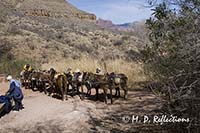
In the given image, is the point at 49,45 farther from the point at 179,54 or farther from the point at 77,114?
the point at 179,54

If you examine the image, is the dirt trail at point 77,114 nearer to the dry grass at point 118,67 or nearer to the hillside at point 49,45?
the dry grass at point 118,67

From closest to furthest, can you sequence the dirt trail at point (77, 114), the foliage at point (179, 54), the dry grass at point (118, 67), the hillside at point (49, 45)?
the foliage at point (179, 54)
the dirt trail at point (77, 114)
the dry grass at point (118, 67)
the hillside at point (49, 45)

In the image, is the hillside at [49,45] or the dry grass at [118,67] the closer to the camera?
the dry grass at [118,67]

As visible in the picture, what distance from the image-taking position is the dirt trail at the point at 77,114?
10266 mm

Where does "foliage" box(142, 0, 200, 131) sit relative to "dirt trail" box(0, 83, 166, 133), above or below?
above

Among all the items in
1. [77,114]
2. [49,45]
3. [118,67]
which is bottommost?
[77,114]

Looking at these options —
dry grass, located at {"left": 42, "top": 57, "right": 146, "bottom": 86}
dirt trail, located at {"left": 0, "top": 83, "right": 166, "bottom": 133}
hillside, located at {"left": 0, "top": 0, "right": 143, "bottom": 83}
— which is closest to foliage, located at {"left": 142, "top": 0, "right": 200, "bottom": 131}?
dirt trail, located at {"left": 0, "top": 83, "right": 166, "bottom": 133}

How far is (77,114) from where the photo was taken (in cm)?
1120

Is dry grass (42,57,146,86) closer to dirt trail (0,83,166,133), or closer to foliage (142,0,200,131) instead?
dirt trail (0,83,166,133)

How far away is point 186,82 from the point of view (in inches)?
274

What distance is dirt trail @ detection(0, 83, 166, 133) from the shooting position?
33.7 feet

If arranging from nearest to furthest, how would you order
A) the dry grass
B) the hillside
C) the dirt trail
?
the dirt trail
the dry grass
the hillside

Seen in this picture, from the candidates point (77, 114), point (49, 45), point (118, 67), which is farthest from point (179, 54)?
point (49, 45)

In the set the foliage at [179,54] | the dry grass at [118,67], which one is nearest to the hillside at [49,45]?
the dry grass at [118,67]
